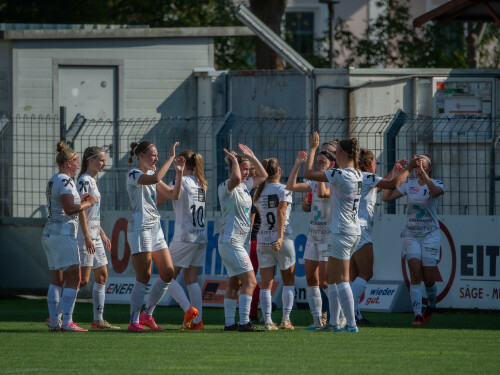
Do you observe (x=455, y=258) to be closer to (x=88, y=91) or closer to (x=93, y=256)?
(x=93, y=256)

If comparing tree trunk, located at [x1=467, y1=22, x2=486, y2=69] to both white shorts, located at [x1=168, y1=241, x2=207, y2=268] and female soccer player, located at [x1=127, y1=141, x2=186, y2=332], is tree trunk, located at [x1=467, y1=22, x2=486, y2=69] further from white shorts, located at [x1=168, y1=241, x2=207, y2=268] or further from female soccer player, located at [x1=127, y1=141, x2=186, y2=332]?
female soccer player, located at [x1=127, y1=141, x2=186, y2=332]

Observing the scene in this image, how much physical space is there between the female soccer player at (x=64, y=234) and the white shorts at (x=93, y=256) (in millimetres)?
384

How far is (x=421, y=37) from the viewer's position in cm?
3328

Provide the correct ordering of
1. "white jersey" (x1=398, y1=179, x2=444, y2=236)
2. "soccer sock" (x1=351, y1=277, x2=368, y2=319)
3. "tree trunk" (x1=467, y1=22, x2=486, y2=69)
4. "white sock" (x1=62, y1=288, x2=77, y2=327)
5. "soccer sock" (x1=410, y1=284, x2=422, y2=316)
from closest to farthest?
1. "white sock" (x1=62, y1=288, x2=77, y2=327)
2. "soccer sock" (x1=351, y1=277, x2=368, y2=319)
3. "soccer sock" (x1=410, y1=284, x2=422, y2=316)
4. "white jersey" (x1=398, y1=179, x2=444, y2=236)
5. "tree trunk" (x1=467, y1=22, x2=486, y2=69)

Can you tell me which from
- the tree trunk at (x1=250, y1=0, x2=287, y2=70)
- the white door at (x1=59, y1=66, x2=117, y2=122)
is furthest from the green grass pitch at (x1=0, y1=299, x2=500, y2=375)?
the tree trunk at (x1=250, y1=0, x2=287, y2=70)

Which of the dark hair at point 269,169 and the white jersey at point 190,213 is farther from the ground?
the dark hair at point 269,169

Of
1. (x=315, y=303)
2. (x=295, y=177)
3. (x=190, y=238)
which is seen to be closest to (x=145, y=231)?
(x=190, y=238)

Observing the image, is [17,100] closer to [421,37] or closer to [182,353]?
[182,353]

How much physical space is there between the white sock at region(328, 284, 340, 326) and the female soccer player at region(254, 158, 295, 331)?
1.95ft

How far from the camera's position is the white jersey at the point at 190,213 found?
38.9 feet

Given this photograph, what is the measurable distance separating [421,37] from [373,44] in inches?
130

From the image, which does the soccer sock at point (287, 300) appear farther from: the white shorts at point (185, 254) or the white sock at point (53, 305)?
the white sock at point (53, 305)

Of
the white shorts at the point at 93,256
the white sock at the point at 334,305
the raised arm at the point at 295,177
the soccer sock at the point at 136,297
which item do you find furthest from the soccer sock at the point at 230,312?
the white shorts at the point at 93,256

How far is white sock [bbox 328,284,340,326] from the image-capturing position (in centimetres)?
1165
